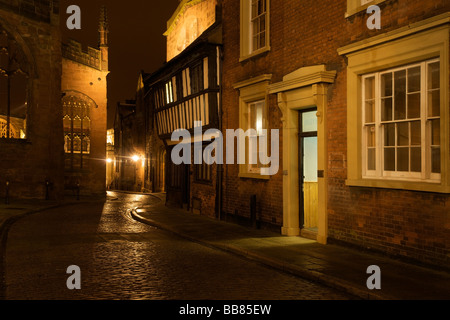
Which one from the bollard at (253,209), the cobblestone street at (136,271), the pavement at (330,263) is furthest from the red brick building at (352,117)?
the cobblestone street at (136,271)

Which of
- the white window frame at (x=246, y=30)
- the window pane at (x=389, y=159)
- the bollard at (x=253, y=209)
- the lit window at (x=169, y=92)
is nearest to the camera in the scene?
the window pane at (x=389, y=159)

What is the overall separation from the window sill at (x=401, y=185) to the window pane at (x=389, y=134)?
0.73 meters

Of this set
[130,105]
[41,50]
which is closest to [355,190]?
[41,50]

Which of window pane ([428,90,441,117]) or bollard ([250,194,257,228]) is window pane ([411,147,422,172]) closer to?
window pane ([428,90,441,117])

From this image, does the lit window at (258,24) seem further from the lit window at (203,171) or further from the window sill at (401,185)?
the window sill at (401,185)

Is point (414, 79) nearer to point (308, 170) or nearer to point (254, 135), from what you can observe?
point (308, 170)

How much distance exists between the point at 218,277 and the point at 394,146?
4.04 meters

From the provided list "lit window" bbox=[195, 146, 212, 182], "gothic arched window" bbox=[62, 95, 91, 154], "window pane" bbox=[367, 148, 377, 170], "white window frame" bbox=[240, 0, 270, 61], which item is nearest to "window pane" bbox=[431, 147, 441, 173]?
"window pane" bbox=[367, 148, 377, 170]

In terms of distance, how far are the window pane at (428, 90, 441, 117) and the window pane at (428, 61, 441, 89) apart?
0.34ft

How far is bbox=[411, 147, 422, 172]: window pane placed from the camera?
8.23 meters

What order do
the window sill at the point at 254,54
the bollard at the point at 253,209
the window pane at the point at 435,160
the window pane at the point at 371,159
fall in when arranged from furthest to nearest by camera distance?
the bollard at the point at 253,209 → the window sill at the point at 254,54 → the window pane at the point at 371,159 → the window pane at the point at 435,160

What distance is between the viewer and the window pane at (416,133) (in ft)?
27.1

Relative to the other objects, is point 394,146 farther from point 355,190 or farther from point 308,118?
point 308,118

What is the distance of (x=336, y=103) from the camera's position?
33.0 feet
